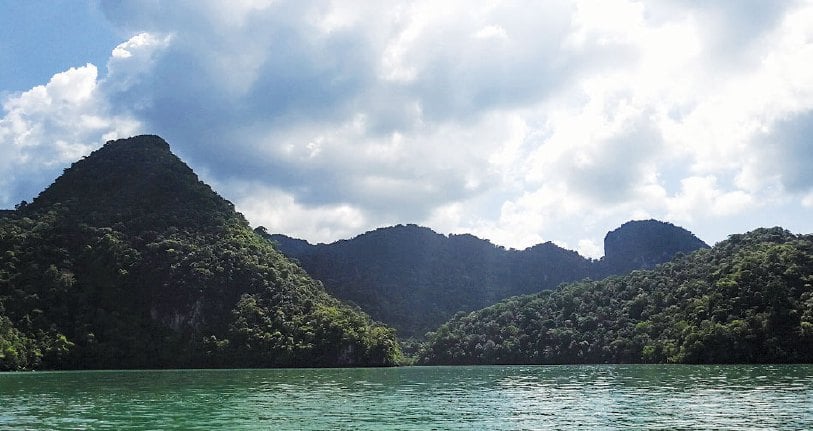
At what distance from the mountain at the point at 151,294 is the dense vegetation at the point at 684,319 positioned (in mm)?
44092

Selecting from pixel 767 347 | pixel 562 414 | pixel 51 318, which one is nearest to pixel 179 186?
pixel 51 318

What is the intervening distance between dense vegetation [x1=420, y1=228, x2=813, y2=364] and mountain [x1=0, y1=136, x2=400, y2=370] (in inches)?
1736

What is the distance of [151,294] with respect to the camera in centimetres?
14275

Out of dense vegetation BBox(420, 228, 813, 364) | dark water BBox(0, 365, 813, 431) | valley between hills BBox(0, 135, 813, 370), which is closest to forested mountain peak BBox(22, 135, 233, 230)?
valley between hills BBox(0, 135, 813, 370)

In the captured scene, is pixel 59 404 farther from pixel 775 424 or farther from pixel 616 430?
pixel 775 424

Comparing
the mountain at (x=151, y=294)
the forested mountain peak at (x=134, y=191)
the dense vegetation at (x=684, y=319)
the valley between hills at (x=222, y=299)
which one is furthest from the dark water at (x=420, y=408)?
the forested mountain peak at (x=134, y=191)

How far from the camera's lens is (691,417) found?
34188mm

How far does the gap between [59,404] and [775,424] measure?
4103 centimetres

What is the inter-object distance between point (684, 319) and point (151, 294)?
4256 inches

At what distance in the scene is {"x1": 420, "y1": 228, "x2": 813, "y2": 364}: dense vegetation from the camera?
111m

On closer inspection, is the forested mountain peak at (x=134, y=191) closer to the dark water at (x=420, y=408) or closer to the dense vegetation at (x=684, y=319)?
the dense vegetation at (x=684, y=319)

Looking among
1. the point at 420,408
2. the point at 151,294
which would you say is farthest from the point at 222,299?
the point at 420,408

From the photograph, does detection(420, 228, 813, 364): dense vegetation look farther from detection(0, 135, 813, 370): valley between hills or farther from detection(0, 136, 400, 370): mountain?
detection(0, 136, 400, 370): mountain

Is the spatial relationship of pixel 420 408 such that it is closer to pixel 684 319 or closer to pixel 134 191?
pixel 684 319
